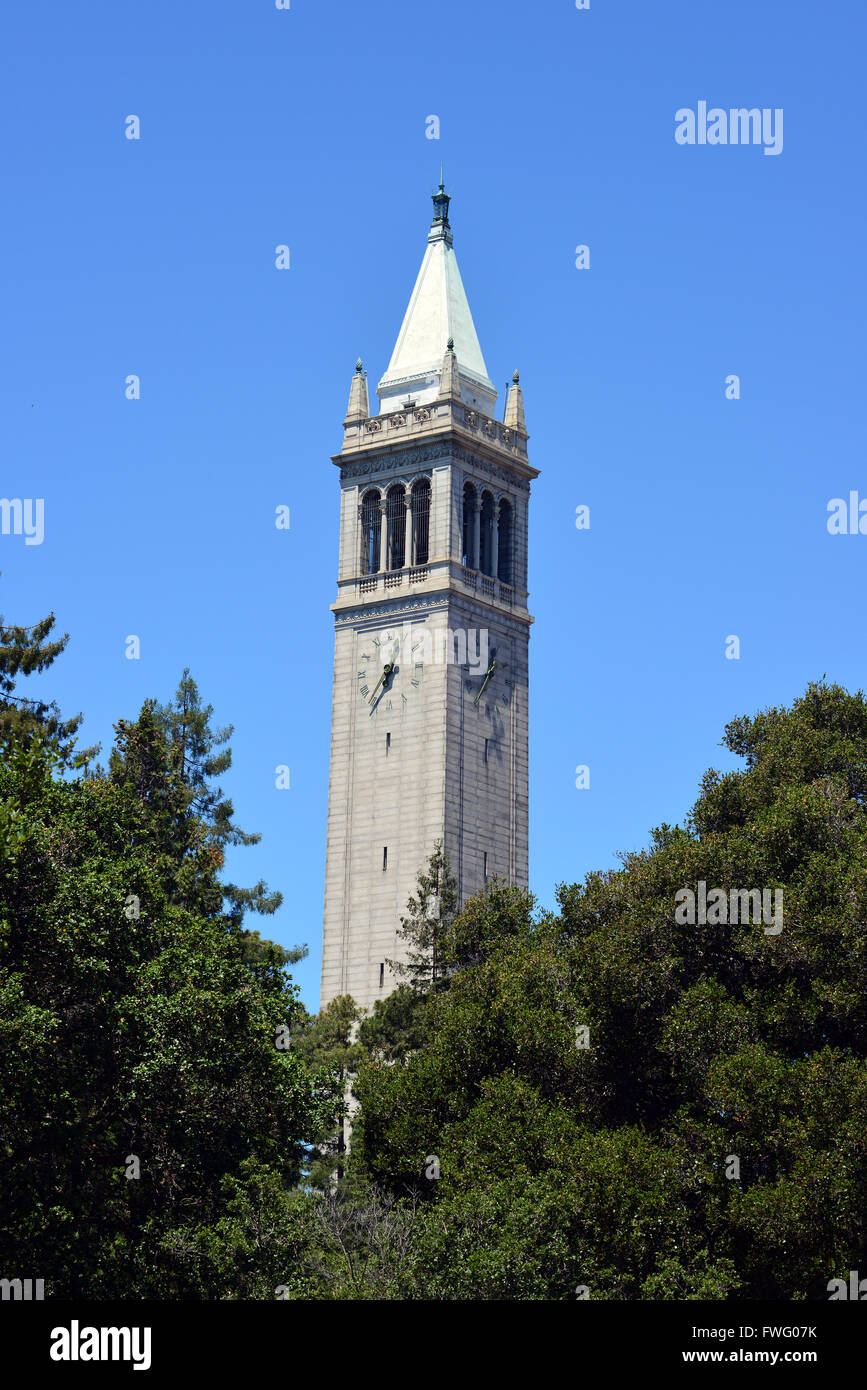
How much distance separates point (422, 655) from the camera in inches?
3848

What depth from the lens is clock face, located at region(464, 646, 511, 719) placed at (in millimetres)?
98562

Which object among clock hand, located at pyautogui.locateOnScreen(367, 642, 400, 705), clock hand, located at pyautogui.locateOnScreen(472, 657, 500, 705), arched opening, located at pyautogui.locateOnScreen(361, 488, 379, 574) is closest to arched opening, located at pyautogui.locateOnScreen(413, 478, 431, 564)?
arched opening, located at pyautogui.locateOnScreen(361, 488, 379, 574)

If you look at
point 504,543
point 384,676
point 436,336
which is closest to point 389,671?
point 384,676

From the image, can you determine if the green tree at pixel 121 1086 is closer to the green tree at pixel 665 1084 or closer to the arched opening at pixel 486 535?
the green tree at pixel 665 1084

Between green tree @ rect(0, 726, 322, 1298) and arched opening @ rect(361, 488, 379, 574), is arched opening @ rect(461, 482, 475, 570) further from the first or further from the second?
green tree @ rect(0, 726, 322, 1298)

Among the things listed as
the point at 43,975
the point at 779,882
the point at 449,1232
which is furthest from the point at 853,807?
the point at 43,975

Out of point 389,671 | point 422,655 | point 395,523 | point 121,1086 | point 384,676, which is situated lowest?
point 121,1086

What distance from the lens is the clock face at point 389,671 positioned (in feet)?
321

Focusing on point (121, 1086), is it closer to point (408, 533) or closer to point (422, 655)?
point (422, 655)

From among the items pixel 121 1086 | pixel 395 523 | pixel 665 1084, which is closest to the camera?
pixel 121 1086

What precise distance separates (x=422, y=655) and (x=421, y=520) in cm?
644

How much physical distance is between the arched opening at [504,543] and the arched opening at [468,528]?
2.18 meters

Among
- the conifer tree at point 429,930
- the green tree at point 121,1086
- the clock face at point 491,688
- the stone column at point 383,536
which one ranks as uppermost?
the stone column at point 383,536

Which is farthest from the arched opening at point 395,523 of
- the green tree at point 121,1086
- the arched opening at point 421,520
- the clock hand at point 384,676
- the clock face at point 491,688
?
the green tree at point 121,1086
